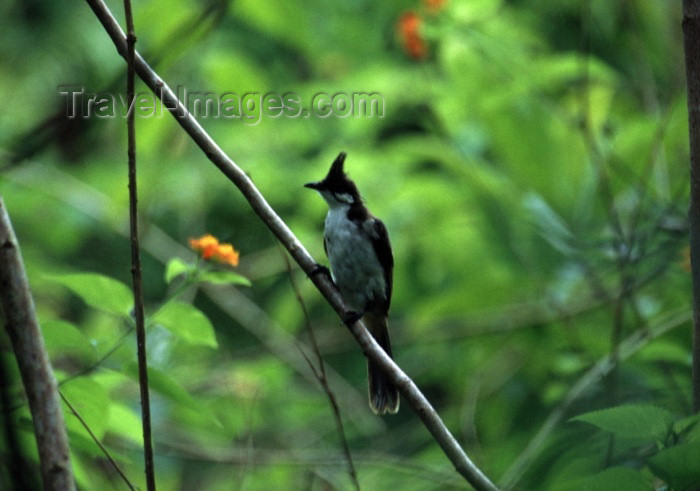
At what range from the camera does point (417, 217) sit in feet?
18.0

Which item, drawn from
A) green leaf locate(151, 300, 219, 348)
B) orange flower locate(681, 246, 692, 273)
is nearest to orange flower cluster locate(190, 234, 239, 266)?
green leaf locate(151, 300, 219, 348)

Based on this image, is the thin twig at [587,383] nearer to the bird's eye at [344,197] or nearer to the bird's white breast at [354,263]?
the bird's white breast at [354,263]

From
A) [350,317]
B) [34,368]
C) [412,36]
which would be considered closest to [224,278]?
[350,317]

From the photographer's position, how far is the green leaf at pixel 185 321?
2438mm

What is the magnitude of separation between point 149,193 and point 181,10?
137 cm

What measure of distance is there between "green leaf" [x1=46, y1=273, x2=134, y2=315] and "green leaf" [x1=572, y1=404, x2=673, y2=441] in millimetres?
1467

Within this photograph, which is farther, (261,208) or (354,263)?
(354,263)

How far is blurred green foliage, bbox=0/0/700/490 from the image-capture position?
3.87 meters

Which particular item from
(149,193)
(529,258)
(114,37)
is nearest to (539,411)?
(529,258)

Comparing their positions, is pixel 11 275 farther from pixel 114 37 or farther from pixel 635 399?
pixel 635 399

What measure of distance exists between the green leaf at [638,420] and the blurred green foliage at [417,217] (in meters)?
0.93

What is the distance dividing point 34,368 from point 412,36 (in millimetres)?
3639

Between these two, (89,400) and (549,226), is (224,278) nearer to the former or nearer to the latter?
(89,400)

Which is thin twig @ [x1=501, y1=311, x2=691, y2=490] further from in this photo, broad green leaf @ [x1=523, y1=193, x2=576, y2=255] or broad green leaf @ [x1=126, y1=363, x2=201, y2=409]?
broad green leaf @ [x1=126, y1=363, x2=201, y2=409]
